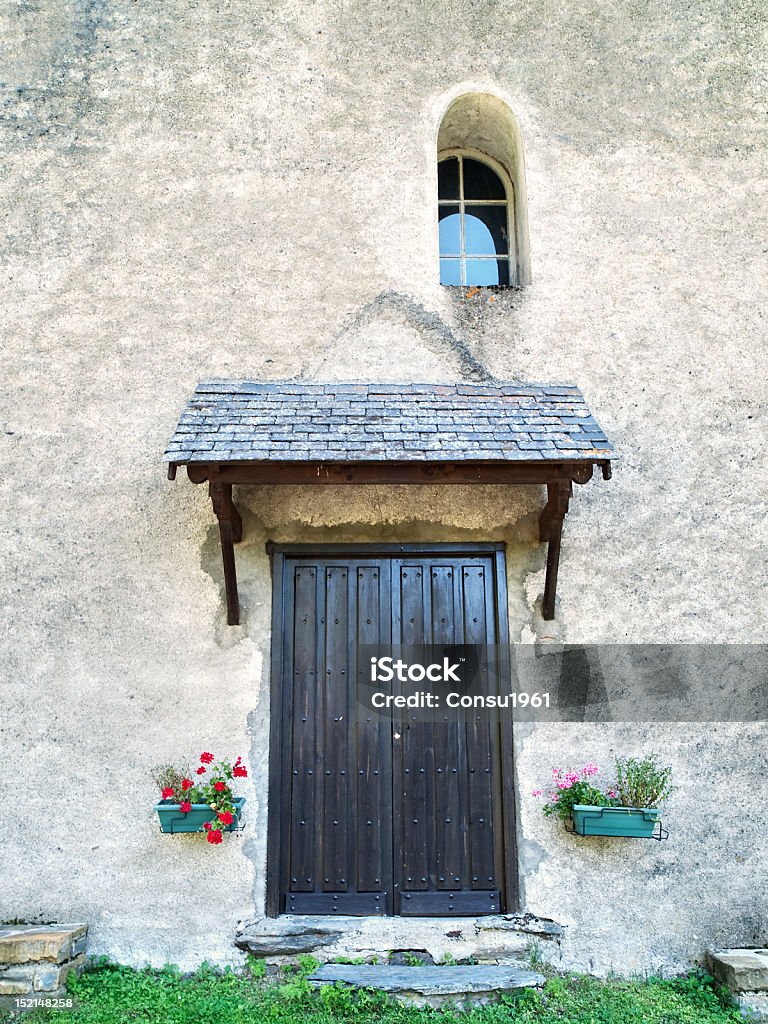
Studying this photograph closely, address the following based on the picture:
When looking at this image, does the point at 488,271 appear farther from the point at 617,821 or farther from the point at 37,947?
the point at 37,947

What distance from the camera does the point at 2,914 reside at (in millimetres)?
4906

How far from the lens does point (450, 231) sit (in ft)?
21.4

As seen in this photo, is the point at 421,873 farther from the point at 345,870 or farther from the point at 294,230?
the point at 294,230

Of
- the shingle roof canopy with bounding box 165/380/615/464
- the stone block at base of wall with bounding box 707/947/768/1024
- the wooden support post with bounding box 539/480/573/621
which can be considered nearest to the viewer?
the stone block at base of wall with bounding box 707/947/768/1024

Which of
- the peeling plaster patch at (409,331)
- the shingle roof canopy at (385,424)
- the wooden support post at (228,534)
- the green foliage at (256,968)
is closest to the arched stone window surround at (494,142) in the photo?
the peeling plaster patch at (409,331)

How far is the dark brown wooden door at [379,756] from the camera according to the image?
5.04 m

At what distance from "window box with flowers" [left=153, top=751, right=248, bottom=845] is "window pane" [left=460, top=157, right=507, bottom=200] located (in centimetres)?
441

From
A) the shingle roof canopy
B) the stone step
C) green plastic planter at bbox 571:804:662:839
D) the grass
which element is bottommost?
the grass

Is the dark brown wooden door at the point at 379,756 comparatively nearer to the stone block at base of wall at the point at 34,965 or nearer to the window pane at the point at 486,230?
the stone block at base of wall at the point at 34,965

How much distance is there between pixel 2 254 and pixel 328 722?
12.6 feet

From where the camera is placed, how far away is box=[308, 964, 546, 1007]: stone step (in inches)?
178

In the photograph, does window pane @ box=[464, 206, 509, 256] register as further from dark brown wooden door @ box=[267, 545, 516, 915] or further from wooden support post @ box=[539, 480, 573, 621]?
dark brown wooden door @ box=[267, 545, 516, 915]

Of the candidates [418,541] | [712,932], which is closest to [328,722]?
[418,541]

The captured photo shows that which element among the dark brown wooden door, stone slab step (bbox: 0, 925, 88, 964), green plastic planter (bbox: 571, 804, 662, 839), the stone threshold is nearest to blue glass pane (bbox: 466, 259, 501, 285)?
the dark brown wooden door
